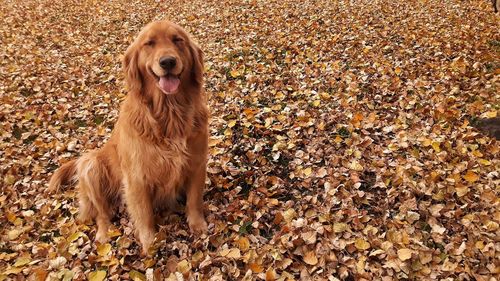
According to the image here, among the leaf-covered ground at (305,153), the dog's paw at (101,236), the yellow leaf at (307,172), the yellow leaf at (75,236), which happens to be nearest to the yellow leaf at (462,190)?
the leaf-covered ground at (305,153)

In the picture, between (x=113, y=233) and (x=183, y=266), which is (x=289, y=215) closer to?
(x=183, y=266)

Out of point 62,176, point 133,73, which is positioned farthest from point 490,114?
point 62,176

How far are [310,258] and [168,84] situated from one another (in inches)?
75.6

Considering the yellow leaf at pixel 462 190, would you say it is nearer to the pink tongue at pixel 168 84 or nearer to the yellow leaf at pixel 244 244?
the yellow leaf at pixel 244 244

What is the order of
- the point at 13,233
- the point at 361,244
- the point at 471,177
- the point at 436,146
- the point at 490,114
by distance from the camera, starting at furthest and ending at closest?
the point at 490,114, the point at 436,146, the point at 471,177, the point at 13,233, the point at 361,244

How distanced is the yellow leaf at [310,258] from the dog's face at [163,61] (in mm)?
1814

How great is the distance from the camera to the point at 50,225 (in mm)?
3943

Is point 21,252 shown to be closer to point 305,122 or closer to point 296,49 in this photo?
point 305,122

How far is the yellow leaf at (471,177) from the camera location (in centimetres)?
394

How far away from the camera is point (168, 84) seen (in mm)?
3143

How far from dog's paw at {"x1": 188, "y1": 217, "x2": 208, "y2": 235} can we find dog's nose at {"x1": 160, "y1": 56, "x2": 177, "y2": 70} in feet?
5.10

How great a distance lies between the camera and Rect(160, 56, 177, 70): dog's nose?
3025 mm

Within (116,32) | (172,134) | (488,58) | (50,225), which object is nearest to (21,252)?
(50,225)

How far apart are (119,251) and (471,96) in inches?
200
